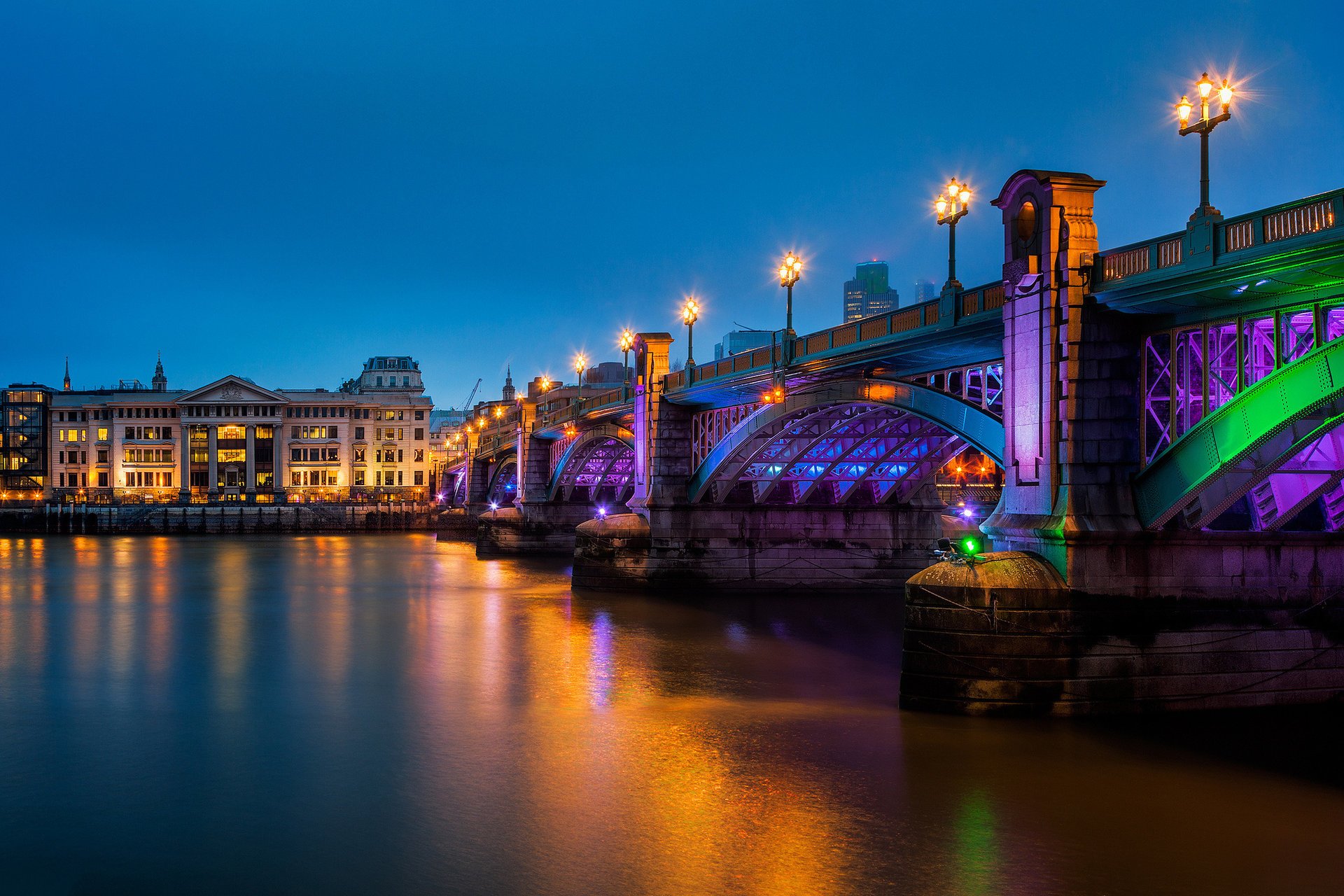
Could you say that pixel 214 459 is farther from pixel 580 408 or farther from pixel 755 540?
pixel 755 540

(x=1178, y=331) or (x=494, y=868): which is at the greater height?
(x=1178, y=331)

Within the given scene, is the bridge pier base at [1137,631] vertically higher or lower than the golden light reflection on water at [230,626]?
higher

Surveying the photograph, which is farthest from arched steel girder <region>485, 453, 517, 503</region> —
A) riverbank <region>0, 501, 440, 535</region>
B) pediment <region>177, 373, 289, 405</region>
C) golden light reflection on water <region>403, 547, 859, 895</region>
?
golden light reflection on water <region>403, 547, 859, 895</region>

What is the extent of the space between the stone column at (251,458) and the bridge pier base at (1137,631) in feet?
432

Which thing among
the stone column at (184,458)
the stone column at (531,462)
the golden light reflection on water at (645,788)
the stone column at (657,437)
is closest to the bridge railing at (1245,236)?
the golden light reflection on water at (645,788)

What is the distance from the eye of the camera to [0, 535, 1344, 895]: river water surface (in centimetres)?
1318

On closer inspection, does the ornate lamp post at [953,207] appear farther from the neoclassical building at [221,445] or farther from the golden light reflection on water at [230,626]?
the neoclassical building at [221,445]

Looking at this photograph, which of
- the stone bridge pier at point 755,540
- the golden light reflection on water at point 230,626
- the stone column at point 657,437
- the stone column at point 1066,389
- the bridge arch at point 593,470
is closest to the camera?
the stone column at point 1066,389

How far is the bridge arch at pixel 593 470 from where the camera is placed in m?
58.7

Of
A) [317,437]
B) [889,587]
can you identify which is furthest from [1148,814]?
[317,437]

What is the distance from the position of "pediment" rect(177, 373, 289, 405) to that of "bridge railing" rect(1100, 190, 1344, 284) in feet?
434

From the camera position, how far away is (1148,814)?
49.3 ft

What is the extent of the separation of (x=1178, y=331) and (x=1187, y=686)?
614 cm

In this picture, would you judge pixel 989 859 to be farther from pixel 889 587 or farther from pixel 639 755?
pixel 889 587
